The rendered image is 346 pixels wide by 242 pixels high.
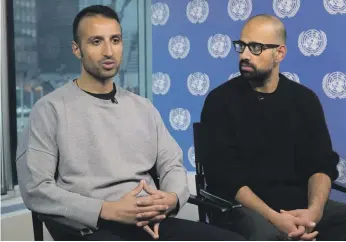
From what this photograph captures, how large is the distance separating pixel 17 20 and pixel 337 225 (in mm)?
1972

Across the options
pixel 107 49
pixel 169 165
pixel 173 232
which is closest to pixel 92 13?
pixel 107 49

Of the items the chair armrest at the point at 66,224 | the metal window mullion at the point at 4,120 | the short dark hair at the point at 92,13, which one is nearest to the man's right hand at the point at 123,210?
the chair armrest at the point at 66,224

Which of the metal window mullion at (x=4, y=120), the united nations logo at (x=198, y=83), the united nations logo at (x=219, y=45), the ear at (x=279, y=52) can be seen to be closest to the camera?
the ear at (x=279, y=52)

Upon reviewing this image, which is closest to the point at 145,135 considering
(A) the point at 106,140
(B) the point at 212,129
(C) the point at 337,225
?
(A) the point at 106,140

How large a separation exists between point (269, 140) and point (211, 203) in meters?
0.46

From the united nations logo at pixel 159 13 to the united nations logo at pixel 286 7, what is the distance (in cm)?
69

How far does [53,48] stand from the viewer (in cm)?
286

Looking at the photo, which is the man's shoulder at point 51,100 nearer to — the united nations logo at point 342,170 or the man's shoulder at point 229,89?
the man's shoulder at point 229,89

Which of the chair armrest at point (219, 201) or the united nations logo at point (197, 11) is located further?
the united nations logo at point (197, 11)

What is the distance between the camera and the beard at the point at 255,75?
6.89 ft

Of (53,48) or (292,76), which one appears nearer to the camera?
(292,76)

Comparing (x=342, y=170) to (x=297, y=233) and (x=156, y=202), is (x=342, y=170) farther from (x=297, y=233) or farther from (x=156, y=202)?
(x=156, y=202)

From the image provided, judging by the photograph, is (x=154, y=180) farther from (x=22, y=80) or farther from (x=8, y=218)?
(x=22, y=80)

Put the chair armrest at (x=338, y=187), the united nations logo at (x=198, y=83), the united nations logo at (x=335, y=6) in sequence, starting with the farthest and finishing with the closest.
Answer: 1. the united nations logo at (x=198, y=83)
2. the united nations logo at (x=335, y=6)
3. the chair armrest at (x=338, y=187)
